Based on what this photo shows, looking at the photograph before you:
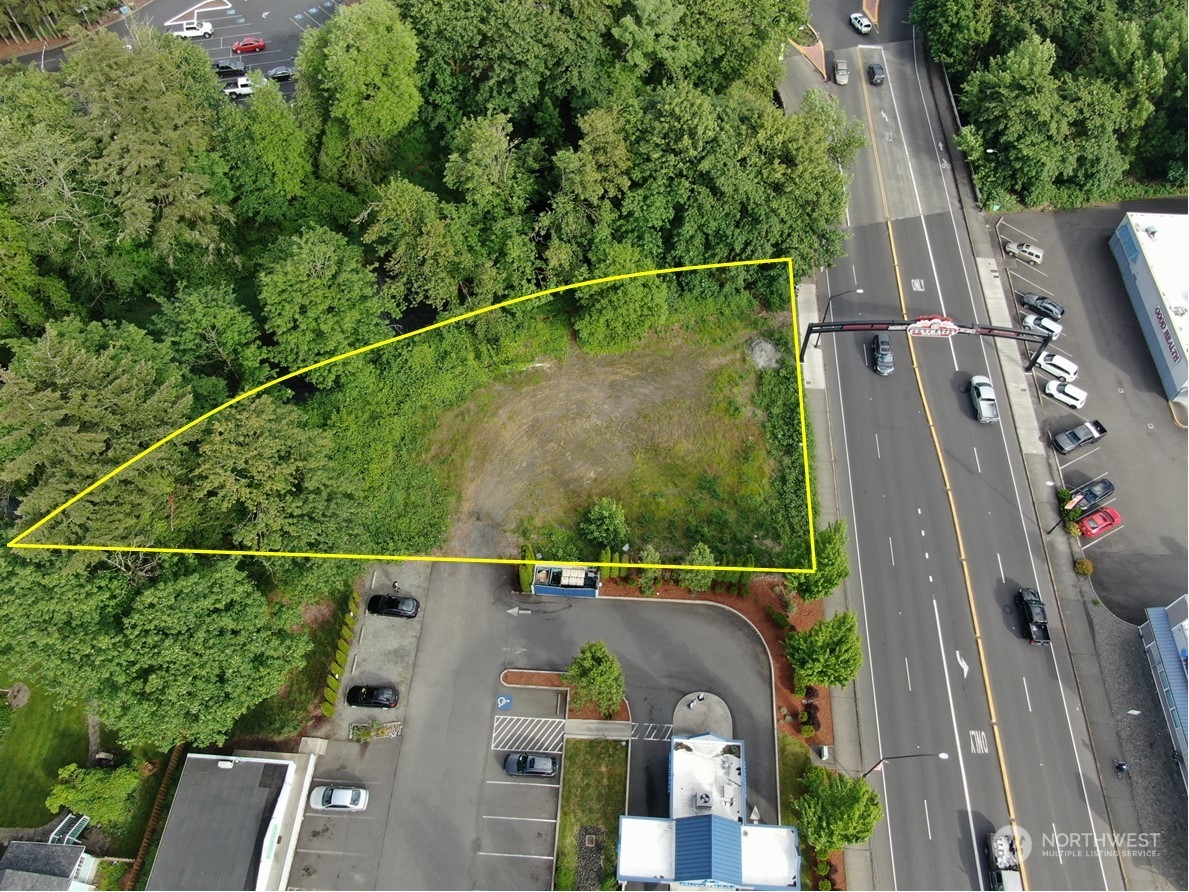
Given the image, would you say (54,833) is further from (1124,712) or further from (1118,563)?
(1118,563)

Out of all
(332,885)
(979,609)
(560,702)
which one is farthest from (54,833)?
(979,609)

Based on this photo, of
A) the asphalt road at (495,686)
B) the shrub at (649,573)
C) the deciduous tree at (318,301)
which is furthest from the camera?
the deciduous tree at (318,301)

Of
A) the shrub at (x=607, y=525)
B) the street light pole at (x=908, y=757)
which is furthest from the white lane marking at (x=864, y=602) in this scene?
the shrub at (x=607, y=525)

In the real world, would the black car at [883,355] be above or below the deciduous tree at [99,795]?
above

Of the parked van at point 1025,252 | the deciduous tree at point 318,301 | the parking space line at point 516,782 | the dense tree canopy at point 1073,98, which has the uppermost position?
the dense tree canopy at point 1073,98

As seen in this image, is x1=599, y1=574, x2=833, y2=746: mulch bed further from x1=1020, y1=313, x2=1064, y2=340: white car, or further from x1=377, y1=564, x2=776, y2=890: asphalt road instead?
x1=1020, y1=313, x2=1064, y2=340: white car

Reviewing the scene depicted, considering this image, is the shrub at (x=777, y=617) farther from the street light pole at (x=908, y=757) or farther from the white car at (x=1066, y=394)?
the white car at (x=1066, y=394)

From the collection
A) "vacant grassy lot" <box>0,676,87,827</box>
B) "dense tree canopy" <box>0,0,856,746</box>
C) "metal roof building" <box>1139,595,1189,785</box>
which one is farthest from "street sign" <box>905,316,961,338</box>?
"vacant grassy lot" <box>0,676,87,827</box>
